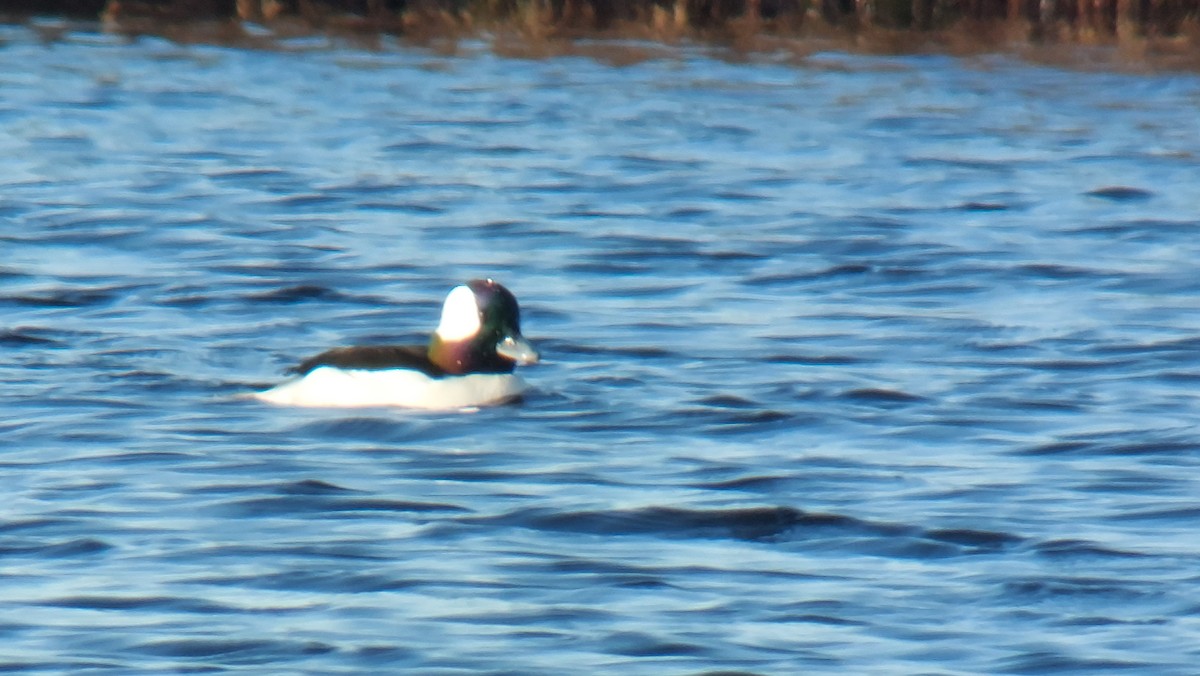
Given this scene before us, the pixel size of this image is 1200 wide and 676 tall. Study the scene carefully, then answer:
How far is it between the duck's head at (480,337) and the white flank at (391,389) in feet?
0.48

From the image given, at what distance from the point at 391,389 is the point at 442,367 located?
0.52 m

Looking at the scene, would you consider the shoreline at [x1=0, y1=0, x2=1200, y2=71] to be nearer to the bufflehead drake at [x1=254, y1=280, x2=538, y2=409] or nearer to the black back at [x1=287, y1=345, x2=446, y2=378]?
the bufflehead drake at [x1=254, y1=280, x2=538, y2=409]

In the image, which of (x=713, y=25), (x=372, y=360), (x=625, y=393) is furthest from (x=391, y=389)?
(x=713, y=25)

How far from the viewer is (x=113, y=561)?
693cm

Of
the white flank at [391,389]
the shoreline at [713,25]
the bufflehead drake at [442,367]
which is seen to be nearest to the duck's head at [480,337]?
the bufflehead drake at [442,367]

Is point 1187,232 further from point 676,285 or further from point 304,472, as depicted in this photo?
point 304,472

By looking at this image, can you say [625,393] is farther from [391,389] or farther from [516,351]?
[391,389]

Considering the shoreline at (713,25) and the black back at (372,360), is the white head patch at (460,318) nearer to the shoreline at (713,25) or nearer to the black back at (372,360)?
the black back at (372,360)

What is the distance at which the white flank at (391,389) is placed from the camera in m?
9.52

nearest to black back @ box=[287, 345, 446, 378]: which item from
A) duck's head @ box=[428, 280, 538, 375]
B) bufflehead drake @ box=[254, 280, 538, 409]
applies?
bufflehead drake @ box=[254, 280, 538, 409]

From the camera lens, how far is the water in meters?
6.37

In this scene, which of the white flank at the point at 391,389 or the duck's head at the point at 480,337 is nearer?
the white flank at the point at 391,389

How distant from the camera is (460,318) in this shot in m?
10.5

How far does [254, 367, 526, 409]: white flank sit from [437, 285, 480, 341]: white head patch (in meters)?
0.29
